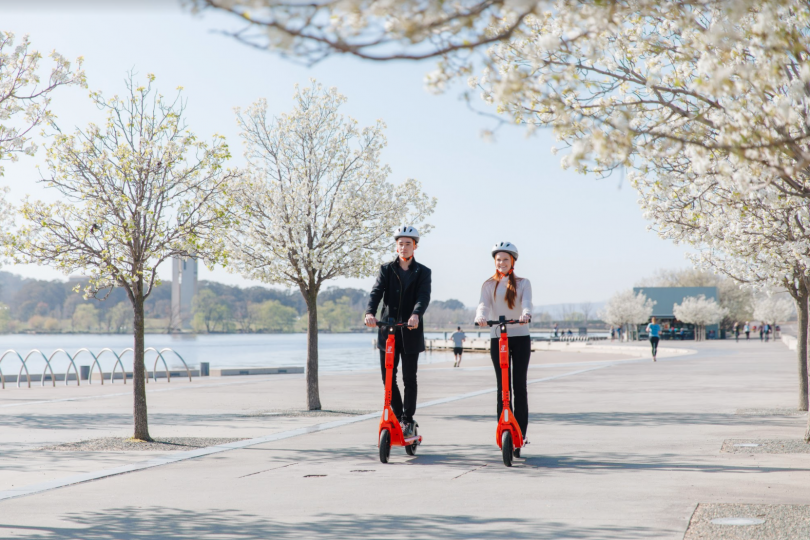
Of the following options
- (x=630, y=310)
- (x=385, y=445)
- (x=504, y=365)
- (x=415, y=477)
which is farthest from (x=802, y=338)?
(x=630, y=310)

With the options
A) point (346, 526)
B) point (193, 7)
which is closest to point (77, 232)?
point (346, 526)

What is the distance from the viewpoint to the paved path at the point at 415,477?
5.10 meters

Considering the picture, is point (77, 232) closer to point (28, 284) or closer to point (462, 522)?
point (462, 522)

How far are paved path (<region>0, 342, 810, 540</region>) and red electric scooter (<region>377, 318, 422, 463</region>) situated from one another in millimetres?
184

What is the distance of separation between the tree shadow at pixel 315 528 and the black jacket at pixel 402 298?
270 centimetres

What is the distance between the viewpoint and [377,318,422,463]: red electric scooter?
24.4 feet

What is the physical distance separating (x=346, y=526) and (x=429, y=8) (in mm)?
3293

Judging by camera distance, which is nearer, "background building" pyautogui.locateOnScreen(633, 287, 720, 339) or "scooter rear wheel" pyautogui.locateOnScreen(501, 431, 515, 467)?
"scooter rear wheel" pyautogui.locateOnScreen(501, 431, 515, 467)

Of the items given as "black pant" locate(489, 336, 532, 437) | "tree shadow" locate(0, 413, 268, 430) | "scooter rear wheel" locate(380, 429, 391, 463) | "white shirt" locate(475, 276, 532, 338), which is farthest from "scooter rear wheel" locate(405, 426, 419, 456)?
"tree shadow" locate(0, 413, 268, 430)

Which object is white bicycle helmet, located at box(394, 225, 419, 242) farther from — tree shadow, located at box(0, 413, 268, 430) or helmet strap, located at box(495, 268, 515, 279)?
tree shadow, located at box(0, 413, 268, 430)

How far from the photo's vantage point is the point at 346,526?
5.04m

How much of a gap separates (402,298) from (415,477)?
1.92 metres

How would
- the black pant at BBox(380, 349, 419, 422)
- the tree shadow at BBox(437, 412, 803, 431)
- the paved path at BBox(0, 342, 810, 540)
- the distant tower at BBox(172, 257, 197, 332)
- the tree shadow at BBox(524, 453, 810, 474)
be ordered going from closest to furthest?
the paved path at BBox(0, 342, 810, 540), the tree shadow at BBox(524, 453, 810, 474), the black pant at BBox(380, 349, 419, 422), the tree shadow at BBox(437, 412, 803, 431), the distant tower at BBox(172, 257, 197, 332)

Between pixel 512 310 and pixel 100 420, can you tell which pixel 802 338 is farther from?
pixel 100 420
